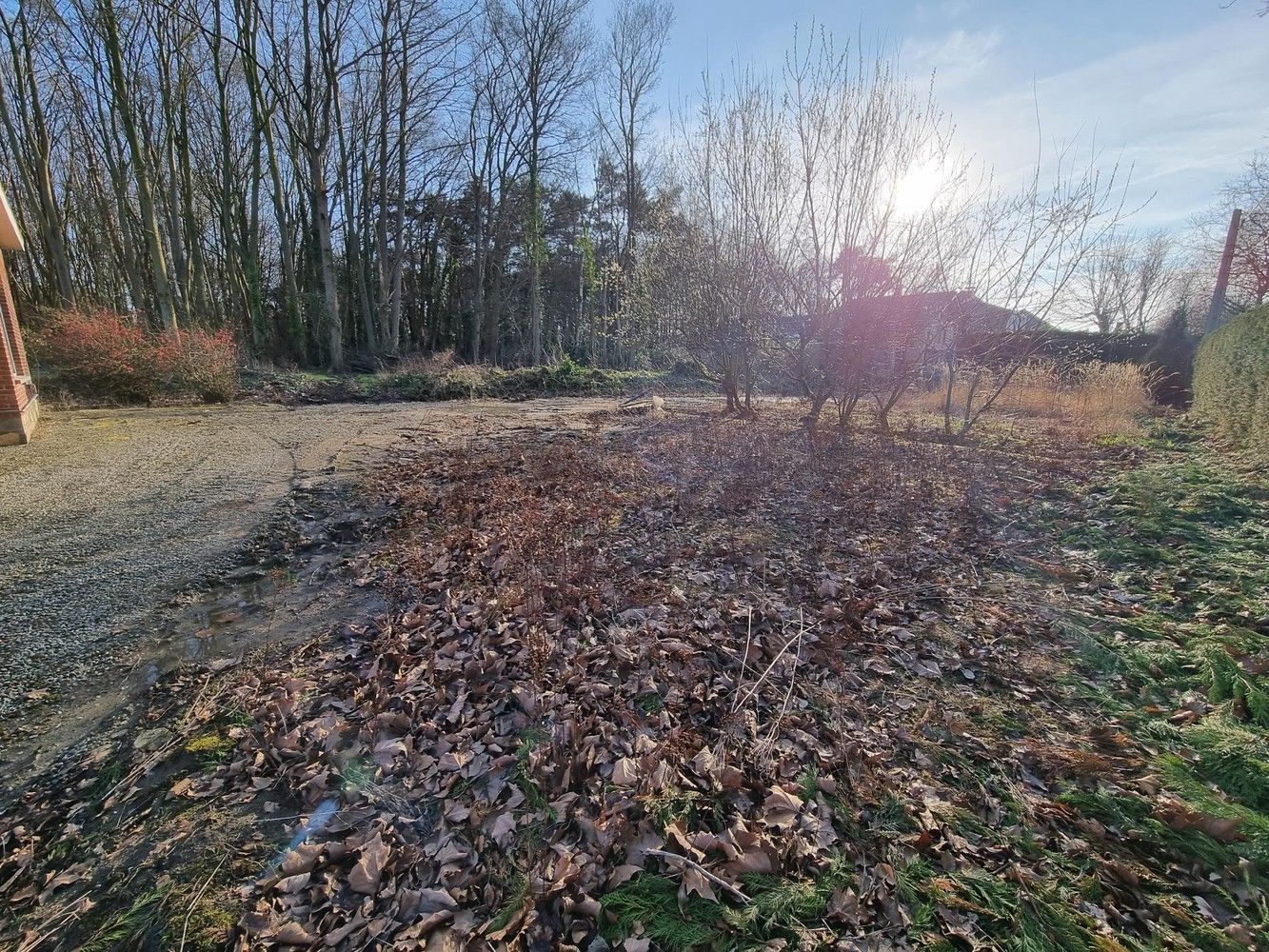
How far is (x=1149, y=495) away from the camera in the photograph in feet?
18.0

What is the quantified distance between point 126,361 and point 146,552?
8.86 m

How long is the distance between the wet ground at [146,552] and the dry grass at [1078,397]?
1204cm

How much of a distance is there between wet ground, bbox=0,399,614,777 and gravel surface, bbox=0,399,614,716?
0.04 ft

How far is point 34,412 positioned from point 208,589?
7.55m

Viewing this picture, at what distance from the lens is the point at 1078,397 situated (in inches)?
489

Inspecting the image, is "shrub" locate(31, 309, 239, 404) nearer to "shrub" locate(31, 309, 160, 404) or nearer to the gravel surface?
"shrub" locate(31, 309, 160, 404)

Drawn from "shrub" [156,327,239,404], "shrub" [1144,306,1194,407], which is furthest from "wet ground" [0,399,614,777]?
"shrub" [1144,306,1194,407]

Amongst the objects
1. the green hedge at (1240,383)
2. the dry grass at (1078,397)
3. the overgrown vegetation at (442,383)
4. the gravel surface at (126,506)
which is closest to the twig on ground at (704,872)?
the gravel surface at (126,506)

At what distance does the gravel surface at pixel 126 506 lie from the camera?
10.7 ft

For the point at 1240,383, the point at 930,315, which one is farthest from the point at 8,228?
the point at 1240,383

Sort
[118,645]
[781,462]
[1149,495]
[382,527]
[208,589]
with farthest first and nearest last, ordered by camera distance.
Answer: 1. [781,462]
2. [1149,495]
3. [382,527]
4. [208,589]
5. [118,645]

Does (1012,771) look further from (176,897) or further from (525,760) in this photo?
(176,897)

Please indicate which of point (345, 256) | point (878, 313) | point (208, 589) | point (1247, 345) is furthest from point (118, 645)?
point (345, 256)

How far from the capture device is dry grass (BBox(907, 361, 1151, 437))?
36.6 feet
